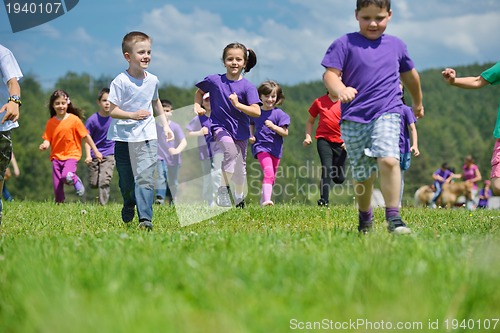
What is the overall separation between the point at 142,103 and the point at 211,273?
452 centimetres

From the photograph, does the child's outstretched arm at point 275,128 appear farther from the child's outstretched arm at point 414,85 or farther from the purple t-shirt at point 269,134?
the child's outstretched arm at point 414,85

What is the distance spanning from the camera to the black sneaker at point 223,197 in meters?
11.5

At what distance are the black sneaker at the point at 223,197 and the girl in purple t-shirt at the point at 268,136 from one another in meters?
1.62

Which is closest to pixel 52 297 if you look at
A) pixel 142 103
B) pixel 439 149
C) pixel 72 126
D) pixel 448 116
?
pixel 142 103

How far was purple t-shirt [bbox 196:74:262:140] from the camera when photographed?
34.9ft

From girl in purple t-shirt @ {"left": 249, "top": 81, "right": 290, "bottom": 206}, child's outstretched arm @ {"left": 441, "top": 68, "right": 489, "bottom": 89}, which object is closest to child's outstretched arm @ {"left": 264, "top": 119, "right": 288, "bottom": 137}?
girl in purple t-shirt @ {"left": 249, "top": 81, "right": 290, "bottom": 206}

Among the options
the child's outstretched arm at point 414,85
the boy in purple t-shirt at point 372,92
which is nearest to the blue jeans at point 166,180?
the child's outstretched arm at point 414,85

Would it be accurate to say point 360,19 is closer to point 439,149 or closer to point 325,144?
point 325,144

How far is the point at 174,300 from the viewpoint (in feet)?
9.75

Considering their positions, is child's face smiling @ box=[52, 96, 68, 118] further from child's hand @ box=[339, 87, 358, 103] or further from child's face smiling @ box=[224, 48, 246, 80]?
child's hand @ box=[339, 87, 358, 103]

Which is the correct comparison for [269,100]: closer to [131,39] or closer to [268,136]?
[268,136]

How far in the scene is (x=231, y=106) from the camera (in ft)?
35.8

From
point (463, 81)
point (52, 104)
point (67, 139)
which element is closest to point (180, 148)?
point (67, 139)

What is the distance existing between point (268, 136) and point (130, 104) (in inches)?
231
